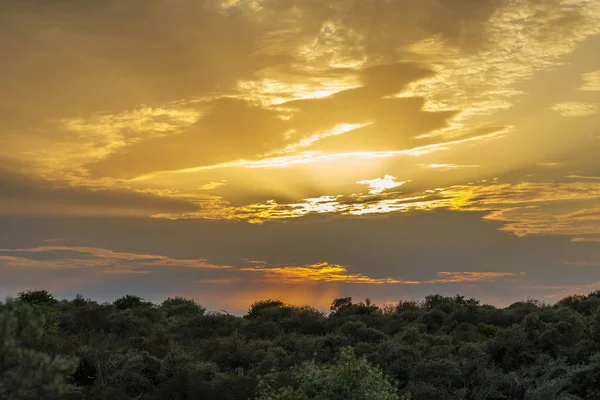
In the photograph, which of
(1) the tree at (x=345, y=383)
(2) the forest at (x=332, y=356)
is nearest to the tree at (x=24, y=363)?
(2) the forest at (x=332, y=356)

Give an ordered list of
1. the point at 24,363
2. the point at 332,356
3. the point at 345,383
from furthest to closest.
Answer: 1. the point at 332,356
2. the point at 345,383
3. the point at 24,363

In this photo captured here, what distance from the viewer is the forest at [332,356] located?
128 ft

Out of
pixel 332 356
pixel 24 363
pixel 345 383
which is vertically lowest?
pixel 332 356

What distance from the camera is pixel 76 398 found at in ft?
136

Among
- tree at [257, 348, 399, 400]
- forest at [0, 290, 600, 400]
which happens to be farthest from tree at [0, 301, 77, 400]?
tree at [257, 348, 399, 400]

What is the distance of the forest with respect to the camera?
1539 inches

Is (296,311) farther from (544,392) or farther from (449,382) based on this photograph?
(544,392)

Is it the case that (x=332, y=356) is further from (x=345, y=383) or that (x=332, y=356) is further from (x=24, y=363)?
(x=24, y=363)

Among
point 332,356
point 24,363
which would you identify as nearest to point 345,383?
point 24,363

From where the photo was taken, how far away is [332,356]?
55531 mm

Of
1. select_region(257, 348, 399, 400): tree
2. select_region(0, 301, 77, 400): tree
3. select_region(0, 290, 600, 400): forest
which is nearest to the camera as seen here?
select_region(0, 301, 77, 400): tree

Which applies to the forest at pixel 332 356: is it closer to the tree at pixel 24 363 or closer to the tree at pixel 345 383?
the tree at pixel 345 383

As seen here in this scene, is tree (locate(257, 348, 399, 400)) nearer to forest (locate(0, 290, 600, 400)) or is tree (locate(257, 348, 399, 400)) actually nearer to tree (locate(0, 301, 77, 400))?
forest (locate(0, 290, 600, 400))

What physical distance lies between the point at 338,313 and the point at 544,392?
133 feet
